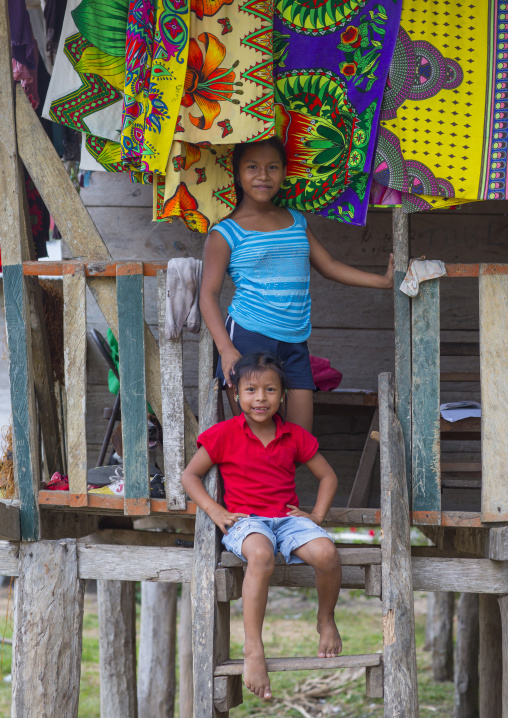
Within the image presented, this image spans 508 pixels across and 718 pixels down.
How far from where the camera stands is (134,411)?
3.39 meters

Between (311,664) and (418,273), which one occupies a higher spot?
(418,273)

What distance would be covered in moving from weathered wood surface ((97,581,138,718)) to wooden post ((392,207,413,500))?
9.79 ft

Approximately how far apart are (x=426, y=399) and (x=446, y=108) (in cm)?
118

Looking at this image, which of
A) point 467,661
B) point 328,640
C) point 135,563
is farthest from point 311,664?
point 467,661

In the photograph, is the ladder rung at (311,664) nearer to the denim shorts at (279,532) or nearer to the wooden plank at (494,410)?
the denim shorts at (279,532)

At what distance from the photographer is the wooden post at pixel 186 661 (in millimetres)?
6398

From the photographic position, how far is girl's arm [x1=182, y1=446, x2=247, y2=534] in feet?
9.36

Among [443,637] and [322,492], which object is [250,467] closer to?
[322,492]

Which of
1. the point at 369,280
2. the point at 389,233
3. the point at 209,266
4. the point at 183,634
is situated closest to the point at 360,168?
the point at 369,280

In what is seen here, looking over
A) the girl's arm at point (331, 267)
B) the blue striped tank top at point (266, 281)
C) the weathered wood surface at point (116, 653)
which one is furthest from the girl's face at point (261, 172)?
the weathered wood surface at point (116, 653)

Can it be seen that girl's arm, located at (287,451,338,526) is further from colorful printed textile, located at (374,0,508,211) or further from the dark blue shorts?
colorful printed textile, located at (374,0,508,211)

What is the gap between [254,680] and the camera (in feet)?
8.33

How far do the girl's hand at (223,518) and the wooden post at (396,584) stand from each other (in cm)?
52

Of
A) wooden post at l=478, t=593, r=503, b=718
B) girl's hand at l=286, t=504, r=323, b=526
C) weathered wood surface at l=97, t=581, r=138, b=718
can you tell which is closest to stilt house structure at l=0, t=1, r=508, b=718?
girl's hand at l=286, t=504, r=323, b=526
